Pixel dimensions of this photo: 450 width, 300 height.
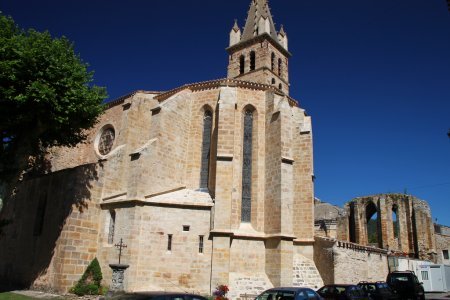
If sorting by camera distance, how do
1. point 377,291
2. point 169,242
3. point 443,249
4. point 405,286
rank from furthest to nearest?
1. point 443,249
2. point 405,286
3. point 169,242
4. point 377,291

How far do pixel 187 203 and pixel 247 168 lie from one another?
160 inches

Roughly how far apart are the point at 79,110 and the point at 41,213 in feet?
26.1

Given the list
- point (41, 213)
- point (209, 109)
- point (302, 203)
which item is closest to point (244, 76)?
point (209, 109)

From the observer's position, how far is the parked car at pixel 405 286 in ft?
59.6

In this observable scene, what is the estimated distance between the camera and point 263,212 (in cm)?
1977

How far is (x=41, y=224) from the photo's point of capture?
20.5m

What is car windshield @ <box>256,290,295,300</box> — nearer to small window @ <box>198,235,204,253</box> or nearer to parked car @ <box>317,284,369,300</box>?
parked car @ <box>317,284,369,300</box>

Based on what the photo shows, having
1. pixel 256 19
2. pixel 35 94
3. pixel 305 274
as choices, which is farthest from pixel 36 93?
pixel 256 19

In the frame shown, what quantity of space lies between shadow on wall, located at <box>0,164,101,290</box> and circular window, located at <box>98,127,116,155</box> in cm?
420

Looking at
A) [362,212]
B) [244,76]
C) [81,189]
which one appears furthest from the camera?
[362,212]

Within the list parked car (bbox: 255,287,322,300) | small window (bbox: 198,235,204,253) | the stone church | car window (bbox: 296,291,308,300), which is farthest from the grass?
car window (bbox: 296,291,308,300)

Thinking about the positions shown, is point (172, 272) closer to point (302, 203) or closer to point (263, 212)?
point (263, 212)

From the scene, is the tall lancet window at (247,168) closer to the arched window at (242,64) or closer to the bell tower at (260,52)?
the bell tower at (260,52)

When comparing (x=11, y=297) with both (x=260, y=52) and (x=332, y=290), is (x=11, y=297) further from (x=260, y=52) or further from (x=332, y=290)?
(x=260, y=52)
